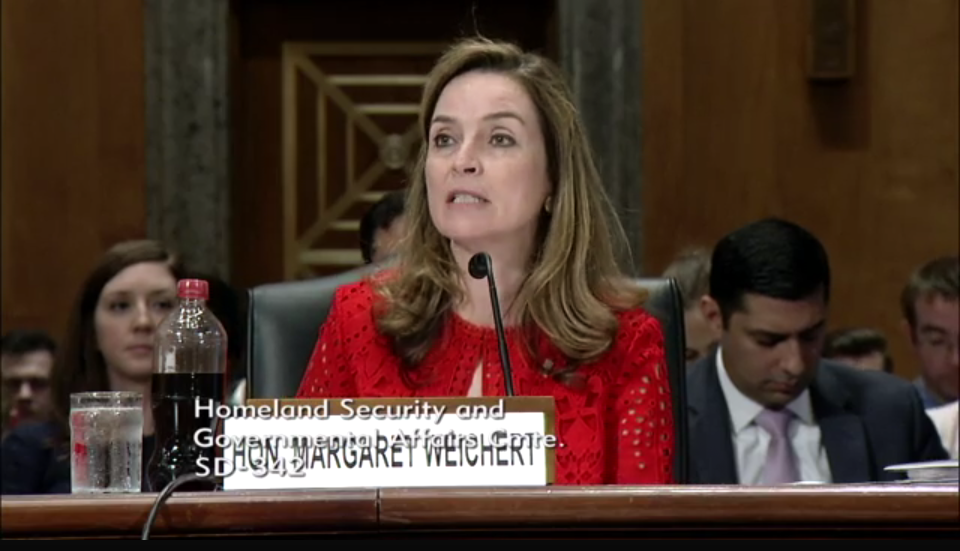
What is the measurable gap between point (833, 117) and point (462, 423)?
3.84 metres

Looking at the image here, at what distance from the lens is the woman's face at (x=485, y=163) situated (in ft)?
8.01

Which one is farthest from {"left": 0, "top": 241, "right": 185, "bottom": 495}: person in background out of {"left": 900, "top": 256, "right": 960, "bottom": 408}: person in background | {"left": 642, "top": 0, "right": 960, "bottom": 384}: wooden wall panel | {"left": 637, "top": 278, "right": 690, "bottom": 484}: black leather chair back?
{"left": 642, "top": 0, "right": 960, "bottom": 384}: wooden wall panel

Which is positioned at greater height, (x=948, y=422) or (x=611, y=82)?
(x=611, y=82)

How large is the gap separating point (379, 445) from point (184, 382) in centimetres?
66

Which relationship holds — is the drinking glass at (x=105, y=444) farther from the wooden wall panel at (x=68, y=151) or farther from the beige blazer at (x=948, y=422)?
the wooden wall panel at (x=68, y=151)

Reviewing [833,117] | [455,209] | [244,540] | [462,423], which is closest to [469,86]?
[455,209]

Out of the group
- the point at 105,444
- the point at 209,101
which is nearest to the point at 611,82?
the point at 209,101

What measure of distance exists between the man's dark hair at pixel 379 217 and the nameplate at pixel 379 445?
1.81m

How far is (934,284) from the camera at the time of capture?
4.50 m

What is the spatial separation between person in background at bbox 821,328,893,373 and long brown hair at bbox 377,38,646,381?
7.95ft

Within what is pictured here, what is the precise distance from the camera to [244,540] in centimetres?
147

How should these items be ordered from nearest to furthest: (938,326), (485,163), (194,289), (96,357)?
(194,289)
(485,163)
(96,357)
(938,326)

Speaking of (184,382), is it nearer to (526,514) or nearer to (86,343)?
(526,514)

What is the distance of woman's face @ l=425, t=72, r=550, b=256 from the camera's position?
96.1 inches
